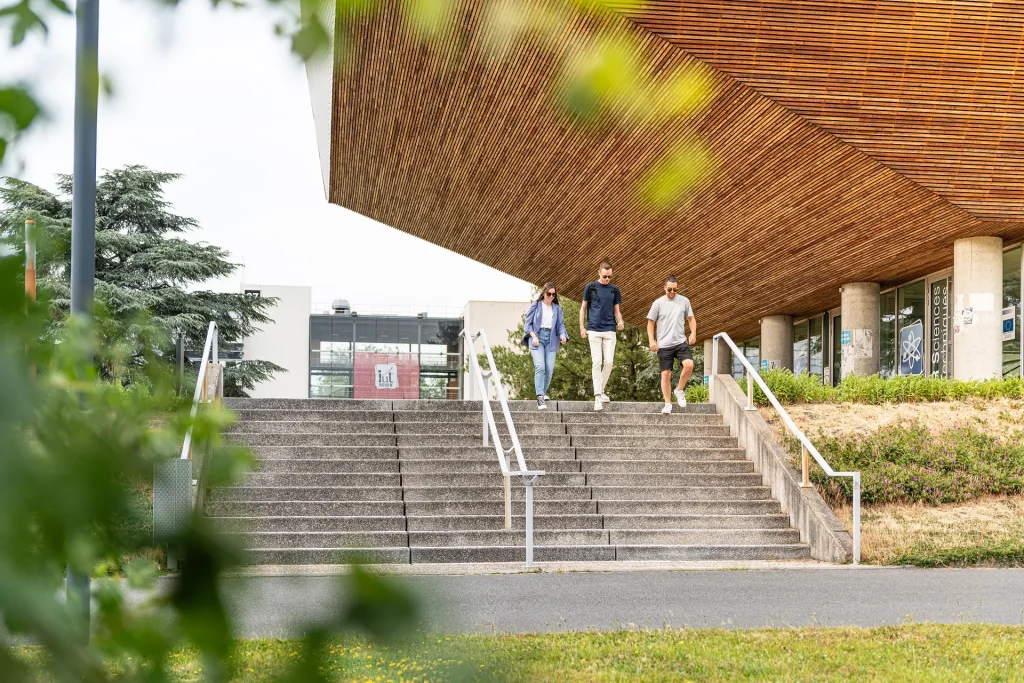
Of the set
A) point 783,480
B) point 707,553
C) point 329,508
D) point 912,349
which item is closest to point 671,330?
point 783,480

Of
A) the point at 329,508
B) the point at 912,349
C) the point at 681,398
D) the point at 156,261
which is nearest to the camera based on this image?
the point at 329,508

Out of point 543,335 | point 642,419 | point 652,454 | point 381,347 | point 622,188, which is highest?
point 622,188

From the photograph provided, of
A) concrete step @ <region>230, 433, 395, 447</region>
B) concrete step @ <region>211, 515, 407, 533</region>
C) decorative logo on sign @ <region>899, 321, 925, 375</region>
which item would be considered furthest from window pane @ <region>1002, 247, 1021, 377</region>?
concrete step @ <region>211, 515, 407, 533</region>

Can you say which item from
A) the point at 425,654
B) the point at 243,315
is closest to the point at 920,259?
the point at 243,315

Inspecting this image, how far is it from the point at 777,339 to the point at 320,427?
21304 mm

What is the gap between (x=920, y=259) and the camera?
72.9 ft

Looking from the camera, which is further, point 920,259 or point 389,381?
point 389,381

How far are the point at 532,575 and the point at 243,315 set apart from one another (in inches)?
960

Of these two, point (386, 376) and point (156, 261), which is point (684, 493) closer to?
point (156, 261)

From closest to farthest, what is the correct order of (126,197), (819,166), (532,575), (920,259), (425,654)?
(425,654), (532,575), (819,166), (920,259), (126,197)

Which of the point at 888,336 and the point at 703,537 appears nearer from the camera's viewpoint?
the point at 703,537

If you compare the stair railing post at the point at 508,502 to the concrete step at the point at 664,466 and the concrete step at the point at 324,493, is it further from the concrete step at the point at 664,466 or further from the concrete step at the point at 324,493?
the concrete step at the point at 664,466

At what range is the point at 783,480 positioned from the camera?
1151 centimetres

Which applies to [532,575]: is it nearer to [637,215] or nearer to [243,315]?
[637,215]
